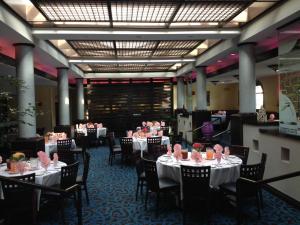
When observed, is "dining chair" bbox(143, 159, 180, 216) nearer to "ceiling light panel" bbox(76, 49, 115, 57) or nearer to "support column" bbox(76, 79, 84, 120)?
"ceiling light panel" bbox(76, 49, 115, 57)

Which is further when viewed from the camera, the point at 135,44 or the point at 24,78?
the point at 135,44

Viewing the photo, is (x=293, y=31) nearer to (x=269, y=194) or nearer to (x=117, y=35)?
(x=269, y=194)

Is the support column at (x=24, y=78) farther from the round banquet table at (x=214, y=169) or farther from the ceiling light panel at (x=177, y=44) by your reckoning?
the ceiling light panel at (x=177, y=44)

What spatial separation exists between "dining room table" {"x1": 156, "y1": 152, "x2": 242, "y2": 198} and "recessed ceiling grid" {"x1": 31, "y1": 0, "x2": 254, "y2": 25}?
3084 millimetres

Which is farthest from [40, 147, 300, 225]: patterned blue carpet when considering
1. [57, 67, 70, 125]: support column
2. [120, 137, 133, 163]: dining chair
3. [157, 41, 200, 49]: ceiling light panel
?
[57, 67, 70, 125]: support column

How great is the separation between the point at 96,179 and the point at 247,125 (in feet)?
13.6

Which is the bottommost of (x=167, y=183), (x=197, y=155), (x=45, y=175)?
(x=167, y=183)

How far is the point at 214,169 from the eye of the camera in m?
4.34

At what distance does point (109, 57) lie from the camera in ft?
35.7

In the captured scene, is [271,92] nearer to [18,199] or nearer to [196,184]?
[196,184]

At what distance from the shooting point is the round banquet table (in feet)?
14.4

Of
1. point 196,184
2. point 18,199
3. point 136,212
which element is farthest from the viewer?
point 136,212

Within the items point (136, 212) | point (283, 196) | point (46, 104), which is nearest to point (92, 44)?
point (136, 212)

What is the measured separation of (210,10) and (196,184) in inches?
150
